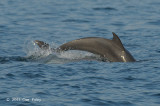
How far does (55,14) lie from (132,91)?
1857 cm

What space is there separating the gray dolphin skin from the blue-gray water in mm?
379

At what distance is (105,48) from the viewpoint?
16.0 meters

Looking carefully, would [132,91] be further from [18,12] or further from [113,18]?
[18,12]

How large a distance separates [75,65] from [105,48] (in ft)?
4.43

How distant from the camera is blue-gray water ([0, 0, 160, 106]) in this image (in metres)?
12.1

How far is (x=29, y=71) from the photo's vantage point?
14562mm

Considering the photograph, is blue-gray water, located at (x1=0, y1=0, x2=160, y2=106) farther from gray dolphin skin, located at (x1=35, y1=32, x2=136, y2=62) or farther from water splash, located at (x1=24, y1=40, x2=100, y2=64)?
gray dolphin skin, located at (x1=35, y1=32, x2=136, y2=62)

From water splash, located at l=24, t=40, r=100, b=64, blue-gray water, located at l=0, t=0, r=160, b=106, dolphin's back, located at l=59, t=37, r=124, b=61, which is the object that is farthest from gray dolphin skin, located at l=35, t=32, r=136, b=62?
blue-gray water, located at l=0, t=0, r=160, b=106

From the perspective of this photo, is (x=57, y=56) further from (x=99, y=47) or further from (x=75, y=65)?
(x=99, y=47)

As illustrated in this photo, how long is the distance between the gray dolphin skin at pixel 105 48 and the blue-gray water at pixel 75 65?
1.24 ft

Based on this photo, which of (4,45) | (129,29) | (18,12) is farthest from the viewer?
(18,12)

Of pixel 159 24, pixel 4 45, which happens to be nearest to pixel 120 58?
pixel 4 45

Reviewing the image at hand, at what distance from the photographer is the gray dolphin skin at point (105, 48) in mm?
15812

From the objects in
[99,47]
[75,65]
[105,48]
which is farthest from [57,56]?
[105,48]
